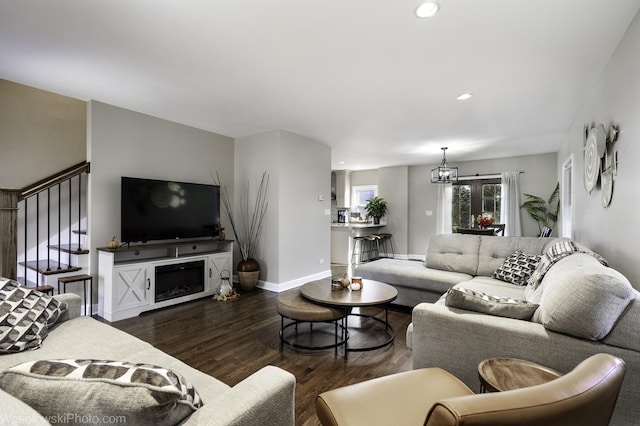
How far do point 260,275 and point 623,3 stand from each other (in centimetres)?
475

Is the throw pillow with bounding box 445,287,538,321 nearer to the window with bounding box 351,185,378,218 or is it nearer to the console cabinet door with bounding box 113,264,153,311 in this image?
the console cabinet door with bounding box 113,264,153,311

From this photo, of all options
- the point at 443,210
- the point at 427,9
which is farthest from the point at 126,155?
the point at 443,210

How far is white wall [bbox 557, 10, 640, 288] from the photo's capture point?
1.90m

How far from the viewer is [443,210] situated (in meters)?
7.70

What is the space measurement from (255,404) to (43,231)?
4.38m

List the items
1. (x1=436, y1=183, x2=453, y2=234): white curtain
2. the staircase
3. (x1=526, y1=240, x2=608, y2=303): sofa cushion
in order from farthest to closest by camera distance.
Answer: (x1=436, y1=183, x2=453, y2=234): white curtain → the staircase → (x1=526, y1=240, x2=608, y2=303): sofa cushion

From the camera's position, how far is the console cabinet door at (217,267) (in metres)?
4.41

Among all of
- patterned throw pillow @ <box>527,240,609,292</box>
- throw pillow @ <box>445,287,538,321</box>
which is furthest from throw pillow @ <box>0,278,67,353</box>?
patterned throw pillow @ <box>527,240,609,292</box>

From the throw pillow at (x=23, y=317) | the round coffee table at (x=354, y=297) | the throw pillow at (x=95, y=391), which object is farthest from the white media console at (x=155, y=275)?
the throw pillow at (x=95, y=391)

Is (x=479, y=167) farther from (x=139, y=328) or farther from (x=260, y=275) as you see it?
(x=139, y=328)

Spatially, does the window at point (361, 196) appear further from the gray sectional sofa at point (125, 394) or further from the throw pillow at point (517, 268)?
the gray sectional sofa at point (125, 394)

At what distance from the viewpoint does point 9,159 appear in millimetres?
3592

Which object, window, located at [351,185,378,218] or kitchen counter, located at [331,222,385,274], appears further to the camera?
window, located at [351,185,378,218]

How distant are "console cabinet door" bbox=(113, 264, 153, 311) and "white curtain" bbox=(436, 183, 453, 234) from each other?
652 centimetres
